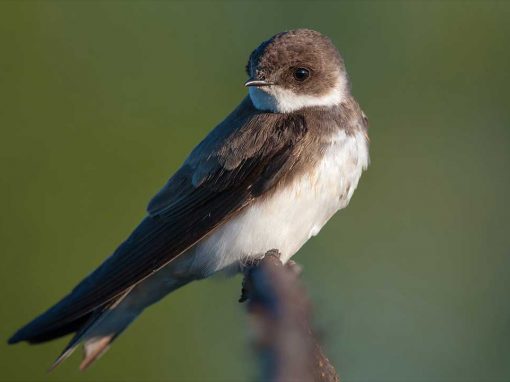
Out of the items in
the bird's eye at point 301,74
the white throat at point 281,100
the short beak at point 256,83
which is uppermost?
the bird's eye at point 301,74

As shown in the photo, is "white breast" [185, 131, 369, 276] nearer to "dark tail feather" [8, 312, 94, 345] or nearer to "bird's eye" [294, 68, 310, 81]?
"bird's eye" [294, 68, 310, 81]

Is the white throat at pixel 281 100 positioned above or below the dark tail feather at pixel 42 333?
above

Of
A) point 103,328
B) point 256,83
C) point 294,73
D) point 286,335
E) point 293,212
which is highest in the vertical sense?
point 294,73

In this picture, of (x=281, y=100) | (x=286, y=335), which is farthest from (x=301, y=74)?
(x=286, y=335)

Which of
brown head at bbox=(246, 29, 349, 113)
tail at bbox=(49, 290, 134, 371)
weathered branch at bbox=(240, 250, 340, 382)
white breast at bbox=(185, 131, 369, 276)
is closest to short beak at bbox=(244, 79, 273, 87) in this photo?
brown head at bbox=(246, 29, 349, 113)

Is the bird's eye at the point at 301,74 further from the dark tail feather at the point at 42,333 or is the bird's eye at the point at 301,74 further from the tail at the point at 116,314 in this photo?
the dark tail feather at the point at 42,333

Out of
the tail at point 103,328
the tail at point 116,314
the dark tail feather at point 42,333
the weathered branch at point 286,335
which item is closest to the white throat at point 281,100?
the tail at point 116,314

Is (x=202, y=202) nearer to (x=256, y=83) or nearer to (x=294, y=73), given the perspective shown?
(x=256, y=83)

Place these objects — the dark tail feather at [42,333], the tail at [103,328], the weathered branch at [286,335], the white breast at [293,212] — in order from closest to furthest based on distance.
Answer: the weathered branch at [286,335] < the dark tail feather at [42,333] < the white breast at [293,212] < the tail at [103,328]
